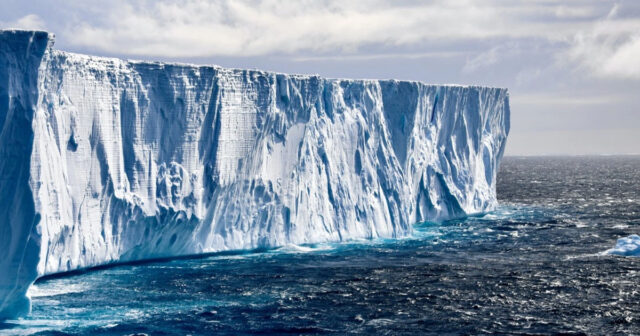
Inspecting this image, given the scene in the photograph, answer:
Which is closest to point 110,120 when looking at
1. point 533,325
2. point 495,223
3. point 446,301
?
point 446,301

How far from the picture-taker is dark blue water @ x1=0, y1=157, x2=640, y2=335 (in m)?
18.8

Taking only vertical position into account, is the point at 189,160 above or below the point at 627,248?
above

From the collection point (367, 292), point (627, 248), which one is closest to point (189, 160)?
point (367, 292)

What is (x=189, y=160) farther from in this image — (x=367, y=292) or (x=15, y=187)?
(x=15, y=187)

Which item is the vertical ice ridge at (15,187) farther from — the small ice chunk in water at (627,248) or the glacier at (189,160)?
the small ice chunk in water at (627,248)

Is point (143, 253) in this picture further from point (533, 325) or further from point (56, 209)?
point (533, 325)

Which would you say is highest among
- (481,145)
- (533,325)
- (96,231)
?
(481,145)

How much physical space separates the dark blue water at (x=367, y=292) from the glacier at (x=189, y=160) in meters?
1.04

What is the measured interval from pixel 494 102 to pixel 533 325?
1015 inches

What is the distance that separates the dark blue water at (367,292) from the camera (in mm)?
18812

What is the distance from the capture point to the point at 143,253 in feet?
85.3

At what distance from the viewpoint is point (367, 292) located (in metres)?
22.4

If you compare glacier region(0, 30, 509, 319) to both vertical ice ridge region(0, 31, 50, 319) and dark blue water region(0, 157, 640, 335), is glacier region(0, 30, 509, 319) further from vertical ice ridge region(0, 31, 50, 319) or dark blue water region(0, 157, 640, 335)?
dark blue water region(0, 157, 640, 335)

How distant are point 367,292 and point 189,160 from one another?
779 cm
